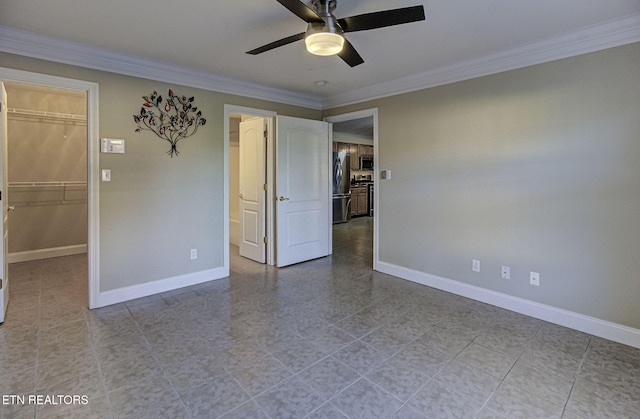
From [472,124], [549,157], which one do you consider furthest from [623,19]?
[472,124]

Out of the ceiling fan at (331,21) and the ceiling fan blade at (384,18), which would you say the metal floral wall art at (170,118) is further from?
the ceiling fan blade at (384,18)

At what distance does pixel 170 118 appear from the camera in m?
3.39

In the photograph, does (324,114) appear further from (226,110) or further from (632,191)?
(632,191)

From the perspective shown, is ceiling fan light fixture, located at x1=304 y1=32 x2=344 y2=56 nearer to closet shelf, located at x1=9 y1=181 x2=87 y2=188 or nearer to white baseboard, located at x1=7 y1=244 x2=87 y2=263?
closet shelf, located at x1=9 y1=181 x2=87 y2=188

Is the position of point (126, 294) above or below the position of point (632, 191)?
below

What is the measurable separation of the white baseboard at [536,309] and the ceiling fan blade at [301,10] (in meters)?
2.89

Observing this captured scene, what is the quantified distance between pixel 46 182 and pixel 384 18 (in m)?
5.49

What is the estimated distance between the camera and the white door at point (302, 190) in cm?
432

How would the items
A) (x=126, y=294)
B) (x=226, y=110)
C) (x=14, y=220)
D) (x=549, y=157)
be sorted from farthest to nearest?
1. (x=14, y=220)
2. (x=226, y=110)
3. (x=126, y=294)
4. (x=549, y=157)

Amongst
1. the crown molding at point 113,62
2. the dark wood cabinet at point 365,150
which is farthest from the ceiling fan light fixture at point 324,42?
the dark wood cabinet at point 365,150

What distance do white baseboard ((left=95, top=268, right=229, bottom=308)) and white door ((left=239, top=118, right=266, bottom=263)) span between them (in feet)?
2.73

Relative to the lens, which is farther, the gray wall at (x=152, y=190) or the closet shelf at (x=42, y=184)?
the closet shelf at (x=42, y=184)

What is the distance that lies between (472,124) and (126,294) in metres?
3.89

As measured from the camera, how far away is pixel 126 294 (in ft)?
10.5
